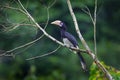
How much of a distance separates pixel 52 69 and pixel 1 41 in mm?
1917

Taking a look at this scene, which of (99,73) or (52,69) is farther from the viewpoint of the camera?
(52,69)

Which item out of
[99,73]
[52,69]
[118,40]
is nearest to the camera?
[99,73]

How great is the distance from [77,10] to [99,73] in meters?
14.2

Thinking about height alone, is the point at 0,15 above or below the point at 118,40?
above

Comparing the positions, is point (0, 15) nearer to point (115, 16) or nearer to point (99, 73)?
point (99, 73)

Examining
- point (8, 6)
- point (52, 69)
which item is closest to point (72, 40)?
point (8, 6)

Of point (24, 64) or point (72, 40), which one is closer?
point (72, 40)

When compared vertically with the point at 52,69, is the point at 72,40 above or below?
above

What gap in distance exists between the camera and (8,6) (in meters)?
11.1

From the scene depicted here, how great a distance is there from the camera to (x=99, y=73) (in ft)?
39.4

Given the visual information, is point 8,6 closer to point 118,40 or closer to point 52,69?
point 52,69

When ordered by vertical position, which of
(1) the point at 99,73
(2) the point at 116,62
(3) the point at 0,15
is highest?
(3) the point at 0,15

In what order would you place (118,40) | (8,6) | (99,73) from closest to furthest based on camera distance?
(8,6), (99,73), (118,40)

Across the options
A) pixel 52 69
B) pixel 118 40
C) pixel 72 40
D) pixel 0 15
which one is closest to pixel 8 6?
pixel 0 15
